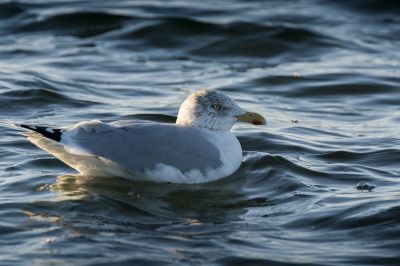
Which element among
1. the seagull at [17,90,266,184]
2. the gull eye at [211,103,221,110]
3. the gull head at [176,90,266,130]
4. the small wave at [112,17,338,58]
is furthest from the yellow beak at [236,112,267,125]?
the small wave at [112,17,338,58]

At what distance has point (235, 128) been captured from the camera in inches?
424

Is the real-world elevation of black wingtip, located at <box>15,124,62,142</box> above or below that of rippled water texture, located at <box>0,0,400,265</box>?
above

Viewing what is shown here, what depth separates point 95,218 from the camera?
7484 millimetres

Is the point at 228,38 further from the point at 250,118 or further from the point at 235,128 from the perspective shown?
the point at 250,118

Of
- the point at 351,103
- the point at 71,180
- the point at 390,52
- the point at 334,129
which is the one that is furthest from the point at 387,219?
the point at 390,52

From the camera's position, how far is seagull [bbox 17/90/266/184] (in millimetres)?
8062

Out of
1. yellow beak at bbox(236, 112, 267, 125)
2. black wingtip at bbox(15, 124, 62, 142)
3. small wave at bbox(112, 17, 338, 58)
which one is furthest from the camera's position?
small wave at bbox(112, 17, 338, 58)

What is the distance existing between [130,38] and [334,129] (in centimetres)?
558

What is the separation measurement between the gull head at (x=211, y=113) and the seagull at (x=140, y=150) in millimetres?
162

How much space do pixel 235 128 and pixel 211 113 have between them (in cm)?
191

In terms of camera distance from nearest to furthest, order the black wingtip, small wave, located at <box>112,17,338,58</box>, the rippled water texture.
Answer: the rippled water texture, the black wingtip, small wave, located at <box>112,17,338,58</box>

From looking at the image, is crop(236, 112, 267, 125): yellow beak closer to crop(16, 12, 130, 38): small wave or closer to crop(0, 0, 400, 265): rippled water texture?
crop(0, 0, 400, 265): rippled water texture

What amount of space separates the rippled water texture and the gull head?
0.50 meters

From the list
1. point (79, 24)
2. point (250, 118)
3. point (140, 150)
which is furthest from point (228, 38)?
point (140, 150)
